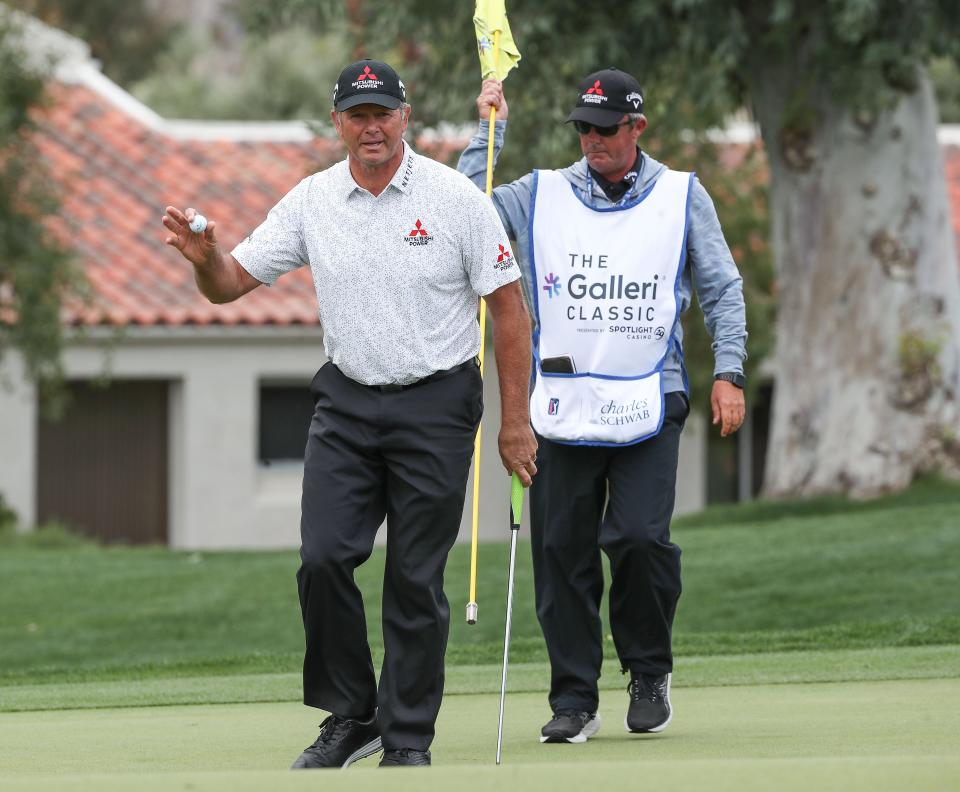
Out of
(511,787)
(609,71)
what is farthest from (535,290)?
(511,787)

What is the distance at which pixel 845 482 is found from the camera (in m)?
15.4

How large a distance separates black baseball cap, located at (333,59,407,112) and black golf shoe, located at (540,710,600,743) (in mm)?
1981

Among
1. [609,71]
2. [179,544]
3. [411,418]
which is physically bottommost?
[179,544]

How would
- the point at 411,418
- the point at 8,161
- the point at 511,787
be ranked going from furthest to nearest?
the point at 8,161
the point at 411,418
the point at 511,787

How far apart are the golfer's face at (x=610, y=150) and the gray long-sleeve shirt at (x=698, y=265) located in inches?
2.6

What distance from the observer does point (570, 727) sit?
623cm

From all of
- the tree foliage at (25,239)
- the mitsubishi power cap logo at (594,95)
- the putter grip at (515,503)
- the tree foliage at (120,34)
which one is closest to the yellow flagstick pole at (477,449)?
the putter grip at (515,503)

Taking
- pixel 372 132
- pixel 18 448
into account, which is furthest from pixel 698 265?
pixel 18 448

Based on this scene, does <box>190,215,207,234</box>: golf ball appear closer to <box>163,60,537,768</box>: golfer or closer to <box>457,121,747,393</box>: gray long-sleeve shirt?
<box>163,60,537,768</box>: golfer

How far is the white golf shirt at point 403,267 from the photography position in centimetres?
559

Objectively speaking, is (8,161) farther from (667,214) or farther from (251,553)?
(667,214)

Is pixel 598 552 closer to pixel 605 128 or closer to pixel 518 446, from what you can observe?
pixel 518 446

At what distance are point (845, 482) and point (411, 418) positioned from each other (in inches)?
400

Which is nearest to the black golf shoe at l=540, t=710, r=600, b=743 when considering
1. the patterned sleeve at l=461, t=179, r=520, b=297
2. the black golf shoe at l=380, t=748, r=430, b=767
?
the black golf shoe at l=380, t=748, r=430, b=767
